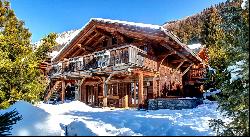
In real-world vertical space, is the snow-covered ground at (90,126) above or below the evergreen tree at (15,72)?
below

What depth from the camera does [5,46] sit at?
45.4 feet

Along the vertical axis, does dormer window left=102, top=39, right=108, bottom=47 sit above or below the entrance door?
above

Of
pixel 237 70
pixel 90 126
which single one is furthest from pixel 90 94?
pixel 237 70

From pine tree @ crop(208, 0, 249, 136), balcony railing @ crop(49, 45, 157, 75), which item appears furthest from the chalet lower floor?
Answer: pine tree @ crop(208, 0, 249, 136)

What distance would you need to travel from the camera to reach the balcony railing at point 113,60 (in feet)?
63.3

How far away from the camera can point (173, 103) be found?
19.1 metres

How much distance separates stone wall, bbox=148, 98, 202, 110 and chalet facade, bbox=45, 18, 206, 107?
0.86 meters

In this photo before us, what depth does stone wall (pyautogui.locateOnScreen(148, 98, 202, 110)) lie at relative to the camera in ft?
61.9

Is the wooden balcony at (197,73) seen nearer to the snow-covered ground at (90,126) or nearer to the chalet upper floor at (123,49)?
the chalet upper floor at (123,49)

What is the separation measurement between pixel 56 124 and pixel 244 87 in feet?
16.7

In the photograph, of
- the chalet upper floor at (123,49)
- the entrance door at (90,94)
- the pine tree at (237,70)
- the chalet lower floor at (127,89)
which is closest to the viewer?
the pine tree at (237,70)

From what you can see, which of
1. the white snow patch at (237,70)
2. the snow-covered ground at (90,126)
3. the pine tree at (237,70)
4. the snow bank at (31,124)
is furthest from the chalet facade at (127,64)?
the white snow patch at (237,70)

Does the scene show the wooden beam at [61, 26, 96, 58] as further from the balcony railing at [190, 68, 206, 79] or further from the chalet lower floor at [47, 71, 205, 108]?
the balcony railing at [190, 68, 206, 79]

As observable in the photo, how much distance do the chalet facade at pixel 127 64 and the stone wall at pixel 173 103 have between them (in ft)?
2.82
